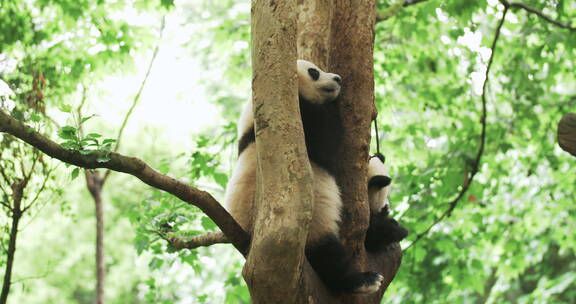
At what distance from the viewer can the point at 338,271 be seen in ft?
9.70

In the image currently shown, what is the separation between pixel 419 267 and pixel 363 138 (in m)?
4.04

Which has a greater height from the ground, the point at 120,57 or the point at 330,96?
the point at 120,57

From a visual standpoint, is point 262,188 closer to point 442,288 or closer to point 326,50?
point 326,50

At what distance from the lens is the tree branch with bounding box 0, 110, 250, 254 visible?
2164 millimetres

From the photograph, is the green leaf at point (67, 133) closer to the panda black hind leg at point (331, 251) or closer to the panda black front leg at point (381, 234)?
the panda black hind leg at point (331, 251)

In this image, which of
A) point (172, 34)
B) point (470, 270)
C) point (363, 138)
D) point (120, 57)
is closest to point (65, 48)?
point (120, 57)

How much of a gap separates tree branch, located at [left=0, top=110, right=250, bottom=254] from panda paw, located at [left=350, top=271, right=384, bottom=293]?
0.76m

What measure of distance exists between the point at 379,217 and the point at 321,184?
0.80 metres

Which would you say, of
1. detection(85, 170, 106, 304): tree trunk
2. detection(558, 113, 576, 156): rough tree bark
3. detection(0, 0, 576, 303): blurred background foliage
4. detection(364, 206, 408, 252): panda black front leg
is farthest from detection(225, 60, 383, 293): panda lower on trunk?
detection(85, 170, 106, 304): tree trunk

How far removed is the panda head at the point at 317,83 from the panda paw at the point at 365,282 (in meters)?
1.09

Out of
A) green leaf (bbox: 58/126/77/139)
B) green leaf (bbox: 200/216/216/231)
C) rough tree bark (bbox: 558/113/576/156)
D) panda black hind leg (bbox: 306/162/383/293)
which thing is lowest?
panda black hind leg (bbox: 306/162/383/293)

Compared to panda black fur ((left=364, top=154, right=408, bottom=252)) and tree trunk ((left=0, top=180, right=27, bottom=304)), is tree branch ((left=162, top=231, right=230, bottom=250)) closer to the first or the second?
panda black fur ((left=364, top=154, right=408, bottom=252))

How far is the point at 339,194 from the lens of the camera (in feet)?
10.2

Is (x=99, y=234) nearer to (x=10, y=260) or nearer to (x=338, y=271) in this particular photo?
(x=10, y=260)
